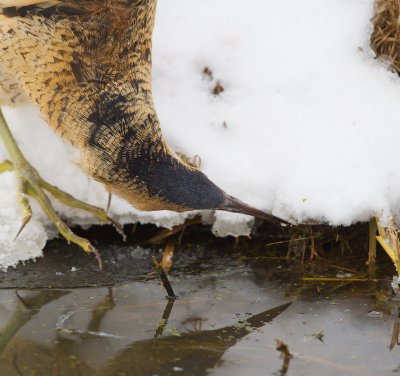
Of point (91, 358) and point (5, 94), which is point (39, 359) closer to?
point (91, 358)

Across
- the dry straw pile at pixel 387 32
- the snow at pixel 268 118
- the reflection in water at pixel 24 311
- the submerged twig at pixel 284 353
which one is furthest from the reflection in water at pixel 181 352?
the dry straw pile at pixel 387 32

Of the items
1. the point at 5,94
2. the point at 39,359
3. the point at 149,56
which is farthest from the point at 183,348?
the point at 5,94

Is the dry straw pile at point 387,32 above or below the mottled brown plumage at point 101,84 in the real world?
above

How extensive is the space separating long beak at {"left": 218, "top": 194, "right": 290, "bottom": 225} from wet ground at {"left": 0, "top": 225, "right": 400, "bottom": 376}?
0.91 feet

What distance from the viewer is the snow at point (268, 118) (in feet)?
14.5

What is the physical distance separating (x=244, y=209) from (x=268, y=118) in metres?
0.73

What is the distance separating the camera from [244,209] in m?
4.29

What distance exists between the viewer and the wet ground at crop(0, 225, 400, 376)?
3412 mm

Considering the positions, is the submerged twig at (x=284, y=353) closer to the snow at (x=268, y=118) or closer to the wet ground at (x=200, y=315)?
the wet ground at (x=200, y=315)

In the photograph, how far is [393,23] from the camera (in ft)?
15.9

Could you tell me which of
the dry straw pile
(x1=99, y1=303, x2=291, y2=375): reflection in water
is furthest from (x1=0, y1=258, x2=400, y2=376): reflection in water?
the dry straw pile

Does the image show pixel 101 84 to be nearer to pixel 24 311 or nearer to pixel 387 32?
pixel 24 311

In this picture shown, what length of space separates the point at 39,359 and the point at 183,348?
2.01ft

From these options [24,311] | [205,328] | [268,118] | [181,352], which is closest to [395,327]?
[205,328]
